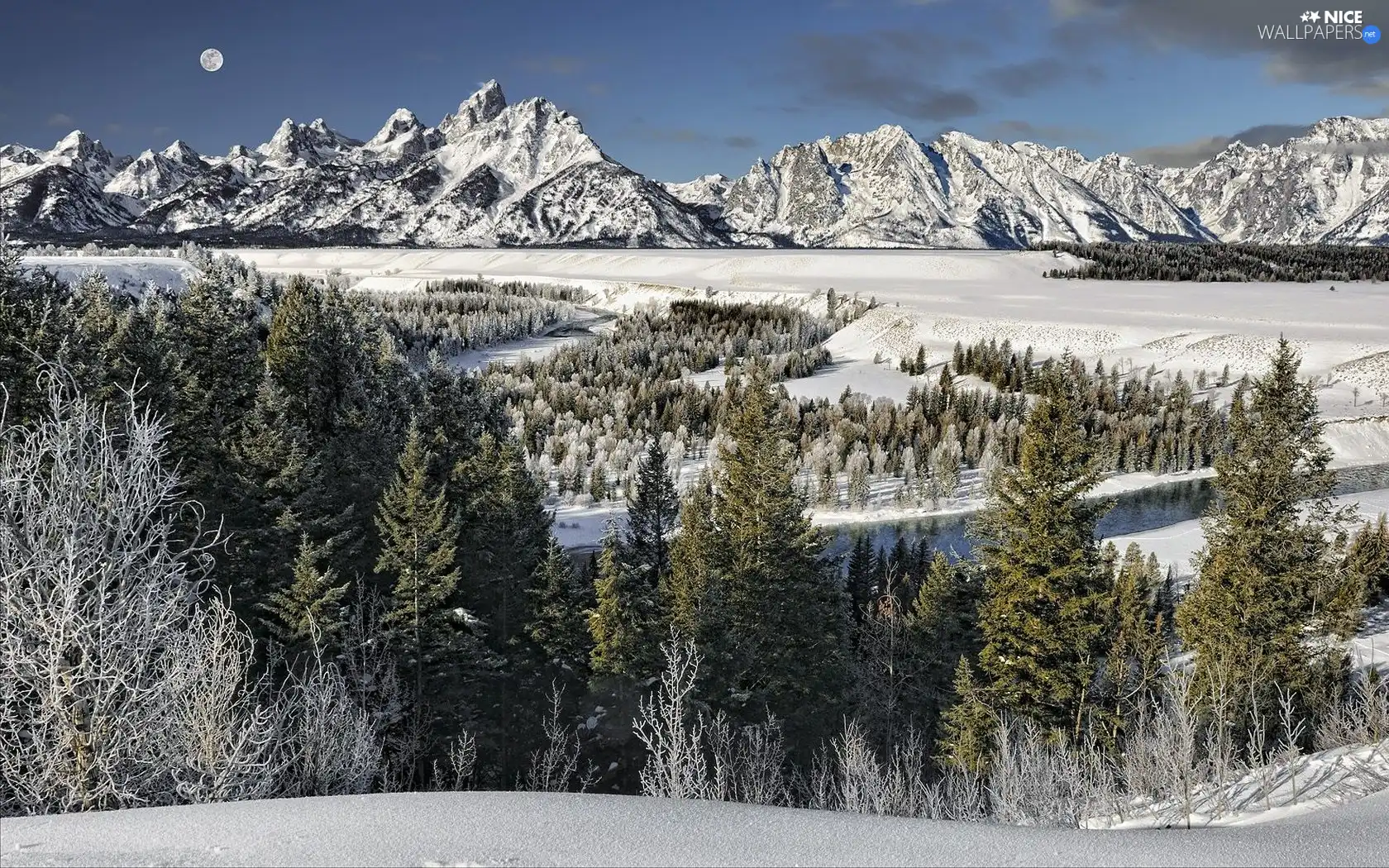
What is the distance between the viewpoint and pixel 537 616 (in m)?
33.8

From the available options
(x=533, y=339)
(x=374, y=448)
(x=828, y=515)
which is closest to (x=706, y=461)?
(x=828, y=515)

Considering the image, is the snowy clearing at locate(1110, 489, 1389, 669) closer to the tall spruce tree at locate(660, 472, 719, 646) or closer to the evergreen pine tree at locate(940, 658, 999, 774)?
the tall spruce tree at locate(660, 472, 719, 646)

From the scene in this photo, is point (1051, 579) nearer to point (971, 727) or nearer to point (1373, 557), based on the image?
point (971, 727)

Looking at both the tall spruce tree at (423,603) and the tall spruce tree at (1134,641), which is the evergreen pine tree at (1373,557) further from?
the tall spruce tree at (423,603)

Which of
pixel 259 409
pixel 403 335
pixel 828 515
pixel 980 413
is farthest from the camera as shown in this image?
pixel 403 335

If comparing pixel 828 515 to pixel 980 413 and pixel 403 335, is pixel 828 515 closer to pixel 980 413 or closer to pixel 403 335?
pixel 980 413

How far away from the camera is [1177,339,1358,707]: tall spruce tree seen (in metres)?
21.3

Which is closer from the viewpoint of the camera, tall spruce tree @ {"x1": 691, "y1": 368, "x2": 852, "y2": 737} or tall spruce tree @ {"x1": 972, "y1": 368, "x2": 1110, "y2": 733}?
tall spruce tree @ {"x1": 972, "y1": 368, "x2": 1110, "y2": 733}

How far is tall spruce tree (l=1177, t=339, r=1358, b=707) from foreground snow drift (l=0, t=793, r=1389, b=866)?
54.3ft

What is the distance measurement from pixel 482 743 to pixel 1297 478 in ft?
83.7

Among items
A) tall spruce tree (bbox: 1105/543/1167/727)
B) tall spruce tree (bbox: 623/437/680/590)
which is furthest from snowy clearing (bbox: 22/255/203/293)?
tall spruce tree (bbox: 1105/543/1167/727)

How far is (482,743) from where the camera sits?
92.6 feet

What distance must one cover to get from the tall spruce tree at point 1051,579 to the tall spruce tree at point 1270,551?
4.83 metres

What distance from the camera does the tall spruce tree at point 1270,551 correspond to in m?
21.3
